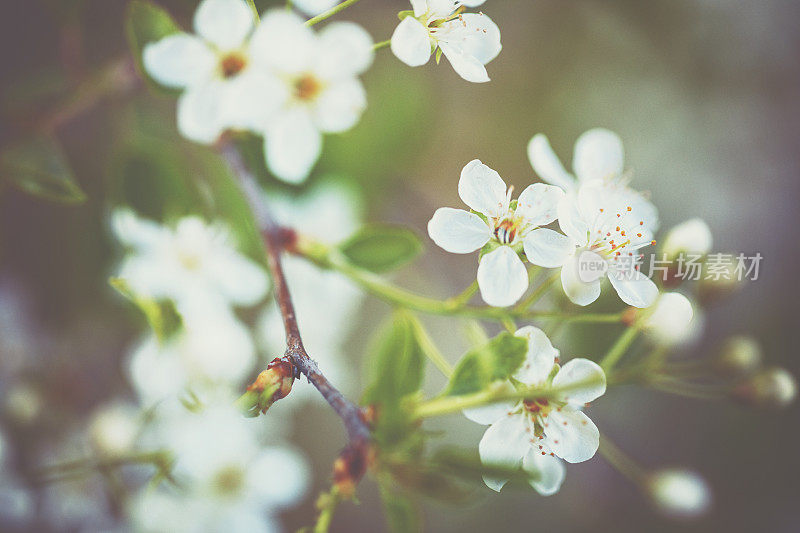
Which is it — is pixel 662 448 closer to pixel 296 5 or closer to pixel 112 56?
pixel 296 5

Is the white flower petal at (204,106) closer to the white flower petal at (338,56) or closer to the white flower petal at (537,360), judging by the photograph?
the white flower petal at (338,56)

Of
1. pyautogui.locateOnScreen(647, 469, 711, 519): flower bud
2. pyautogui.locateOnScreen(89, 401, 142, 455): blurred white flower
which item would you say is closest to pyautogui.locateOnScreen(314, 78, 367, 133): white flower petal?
pyautogui.locateOnScreen(89, 401, 142, 455): blurred white flower

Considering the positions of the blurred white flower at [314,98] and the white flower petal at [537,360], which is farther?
the blurred white flower at [314,98]

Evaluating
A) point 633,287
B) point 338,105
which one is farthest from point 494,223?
point 338,105

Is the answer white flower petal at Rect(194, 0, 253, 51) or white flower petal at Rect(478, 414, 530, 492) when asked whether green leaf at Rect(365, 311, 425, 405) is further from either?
white flower petal at Rect(194, 0, 253, 51)

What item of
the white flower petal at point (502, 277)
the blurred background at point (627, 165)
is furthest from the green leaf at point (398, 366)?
the blurred background at point (627, 165)

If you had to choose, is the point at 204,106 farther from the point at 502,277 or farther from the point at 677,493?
the point at 677,493
